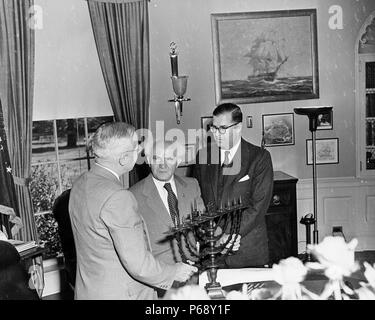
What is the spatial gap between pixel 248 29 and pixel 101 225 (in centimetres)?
344

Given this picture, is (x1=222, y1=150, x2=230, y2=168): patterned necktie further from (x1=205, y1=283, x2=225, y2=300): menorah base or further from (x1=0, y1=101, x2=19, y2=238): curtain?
(x1=0, y1=101, x2=19, y2=238): curtain

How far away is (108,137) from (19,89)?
2.19m

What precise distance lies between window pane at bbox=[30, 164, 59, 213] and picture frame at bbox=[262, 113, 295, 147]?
1959 mm

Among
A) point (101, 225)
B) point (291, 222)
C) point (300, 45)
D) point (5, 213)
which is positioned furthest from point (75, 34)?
point (101, 225)

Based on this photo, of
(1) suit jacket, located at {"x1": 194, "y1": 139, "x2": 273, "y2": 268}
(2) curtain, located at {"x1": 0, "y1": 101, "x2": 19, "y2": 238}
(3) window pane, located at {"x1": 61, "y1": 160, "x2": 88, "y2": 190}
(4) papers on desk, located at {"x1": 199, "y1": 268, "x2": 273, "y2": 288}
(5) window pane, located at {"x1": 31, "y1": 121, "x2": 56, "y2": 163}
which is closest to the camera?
(4) papers on desk, located at {"x1": 199, "y1": 268, "x2": 273, "y2": 288}

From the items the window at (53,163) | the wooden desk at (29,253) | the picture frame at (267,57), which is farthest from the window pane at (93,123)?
the wooden desk at (29,253)

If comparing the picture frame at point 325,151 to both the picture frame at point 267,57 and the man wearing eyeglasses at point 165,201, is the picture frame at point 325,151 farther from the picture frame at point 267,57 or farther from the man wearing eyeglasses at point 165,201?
the man wearing eyeglasses at point 165,201

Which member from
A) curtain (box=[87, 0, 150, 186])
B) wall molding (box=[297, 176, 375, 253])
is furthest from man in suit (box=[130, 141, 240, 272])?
wall molding (box=[297, 176, 375, 253])

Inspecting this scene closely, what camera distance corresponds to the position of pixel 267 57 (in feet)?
16.6

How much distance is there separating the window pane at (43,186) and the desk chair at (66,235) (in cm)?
17

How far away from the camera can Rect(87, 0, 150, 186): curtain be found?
4484 millimetres

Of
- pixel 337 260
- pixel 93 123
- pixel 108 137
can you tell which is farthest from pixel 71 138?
pixel 337 260

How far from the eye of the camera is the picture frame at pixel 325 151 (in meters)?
5.16
